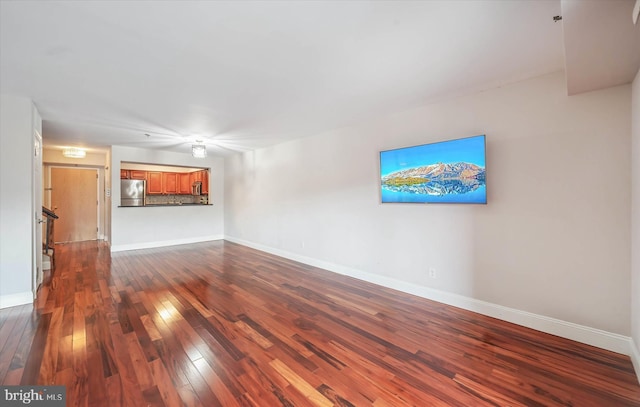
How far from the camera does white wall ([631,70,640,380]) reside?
5.95 feet

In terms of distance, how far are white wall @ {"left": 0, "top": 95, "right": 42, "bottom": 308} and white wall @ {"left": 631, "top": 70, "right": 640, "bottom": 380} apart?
5871 millimetres

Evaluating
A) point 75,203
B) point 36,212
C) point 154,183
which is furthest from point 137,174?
point 36,212

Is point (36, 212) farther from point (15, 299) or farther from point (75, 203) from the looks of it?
point (75, 203)

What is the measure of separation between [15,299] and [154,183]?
5.78 meters

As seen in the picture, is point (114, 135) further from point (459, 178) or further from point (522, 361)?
point (522, 361)

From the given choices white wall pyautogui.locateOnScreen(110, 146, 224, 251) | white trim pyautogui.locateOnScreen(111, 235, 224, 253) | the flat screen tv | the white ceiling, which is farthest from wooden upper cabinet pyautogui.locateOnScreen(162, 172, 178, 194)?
the flat screen tv

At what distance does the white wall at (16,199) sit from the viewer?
2918 millimetres

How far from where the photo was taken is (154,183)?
816 cm

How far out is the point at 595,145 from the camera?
2143mm

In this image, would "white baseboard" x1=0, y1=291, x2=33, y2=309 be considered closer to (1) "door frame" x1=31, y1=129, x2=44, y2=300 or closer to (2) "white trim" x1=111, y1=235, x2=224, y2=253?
(1) "door frame" x1=31, y1=129, x2=44, y2=300

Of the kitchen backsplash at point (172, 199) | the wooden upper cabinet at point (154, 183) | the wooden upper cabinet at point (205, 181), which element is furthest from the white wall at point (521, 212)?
the wooden upper cabinet at point (154, 183)

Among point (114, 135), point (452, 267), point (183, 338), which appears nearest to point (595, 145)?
point (452, 267)

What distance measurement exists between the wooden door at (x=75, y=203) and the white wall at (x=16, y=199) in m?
5.00

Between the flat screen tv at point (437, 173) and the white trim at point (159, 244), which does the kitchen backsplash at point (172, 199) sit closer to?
the white trim at point (159, 244)
